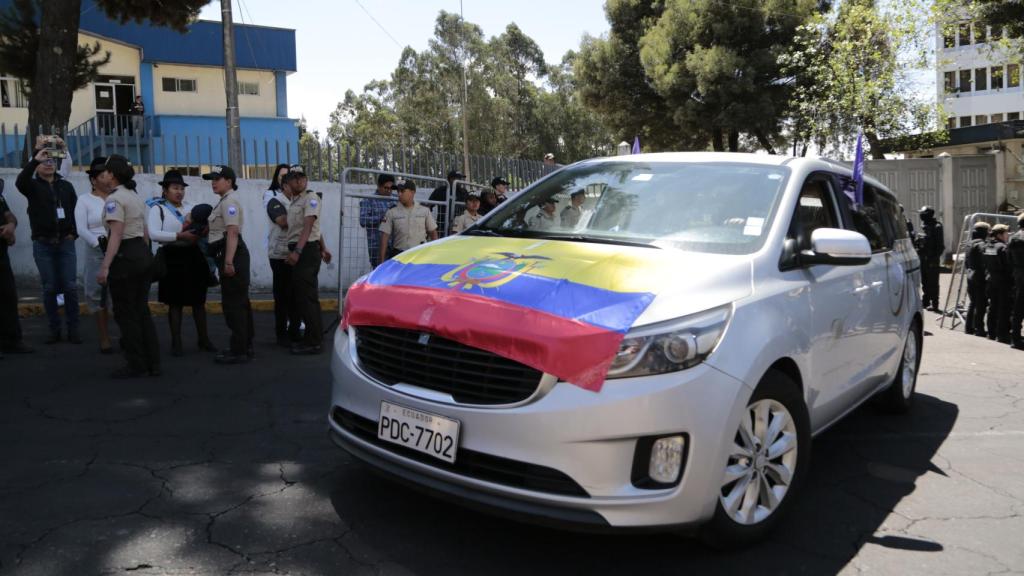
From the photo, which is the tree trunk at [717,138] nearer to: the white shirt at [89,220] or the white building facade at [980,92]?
the white shirt at [89,220]

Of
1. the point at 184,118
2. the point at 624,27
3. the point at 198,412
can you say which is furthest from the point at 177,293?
the point at 624,27

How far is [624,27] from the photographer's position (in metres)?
35.2

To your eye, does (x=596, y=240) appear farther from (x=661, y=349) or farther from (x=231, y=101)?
(x=231, y=101)

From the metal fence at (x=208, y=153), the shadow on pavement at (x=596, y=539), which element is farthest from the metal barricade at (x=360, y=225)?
the shadow on pavement at (x=596, y=539)

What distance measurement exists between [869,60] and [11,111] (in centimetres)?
2730

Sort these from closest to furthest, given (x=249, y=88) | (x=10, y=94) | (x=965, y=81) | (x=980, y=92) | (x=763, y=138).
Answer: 1. (x=10, y=94)
2. (x=249, y=88)
3. (x=763, y=138)
4. (x=980, y=92)
5. (x=965, y=81)

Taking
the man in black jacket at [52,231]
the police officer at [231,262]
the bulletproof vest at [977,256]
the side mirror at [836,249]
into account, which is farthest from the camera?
the bulletproof vest at [977,256]

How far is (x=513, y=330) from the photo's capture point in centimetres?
313

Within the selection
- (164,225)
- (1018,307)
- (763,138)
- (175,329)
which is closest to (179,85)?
(763,138)

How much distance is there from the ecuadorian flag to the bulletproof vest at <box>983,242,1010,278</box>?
7900 mm

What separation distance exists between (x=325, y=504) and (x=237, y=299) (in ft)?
11.9

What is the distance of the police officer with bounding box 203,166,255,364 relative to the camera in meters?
6.95

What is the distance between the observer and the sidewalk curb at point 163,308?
9523 mm

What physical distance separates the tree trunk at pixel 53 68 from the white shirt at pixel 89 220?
21.0 ft
